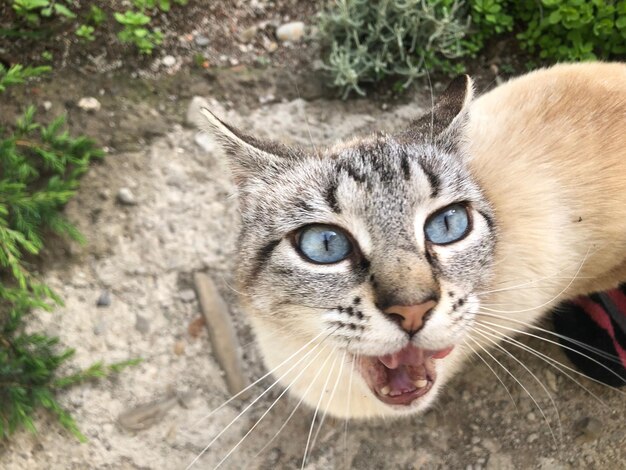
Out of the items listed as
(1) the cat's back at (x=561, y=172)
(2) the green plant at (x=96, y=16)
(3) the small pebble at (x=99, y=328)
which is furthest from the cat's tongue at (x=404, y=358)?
(2) the green plant at (x=96, y=16)

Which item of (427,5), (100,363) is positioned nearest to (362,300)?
(100,363)

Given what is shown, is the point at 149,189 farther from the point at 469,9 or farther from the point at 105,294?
the point at 469,9

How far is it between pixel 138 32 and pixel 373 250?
255 cm

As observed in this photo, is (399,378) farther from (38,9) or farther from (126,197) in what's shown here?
(38,9)

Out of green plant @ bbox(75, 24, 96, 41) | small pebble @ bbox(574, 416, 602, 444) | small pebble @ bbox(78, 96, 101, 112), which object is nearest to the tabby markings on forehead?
small pebble @ bbox(574, 416, 602, 444)

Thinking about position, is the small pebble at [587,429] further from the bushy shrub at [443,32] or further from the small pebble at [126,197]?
the small pebble at [126,197]

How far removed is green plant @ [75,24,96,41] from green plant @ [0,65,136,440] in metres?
0.47

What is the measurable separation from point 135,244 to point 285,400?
1330 millimetres

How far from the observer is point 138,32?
148 inches

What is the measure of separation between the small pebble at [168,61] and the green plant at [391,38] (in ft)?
3.36

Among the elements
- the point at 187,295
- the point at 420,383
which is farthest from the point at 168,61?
the point at 420,383

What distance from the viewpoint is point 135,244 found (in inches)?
143

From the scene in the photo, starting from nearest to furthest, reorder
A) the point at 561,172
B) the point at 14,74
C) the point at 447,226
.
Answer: the point at 447,226 < the point at 561,172 < the point at 14,74

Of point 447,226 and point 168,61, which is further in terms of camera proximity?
point 168,61
